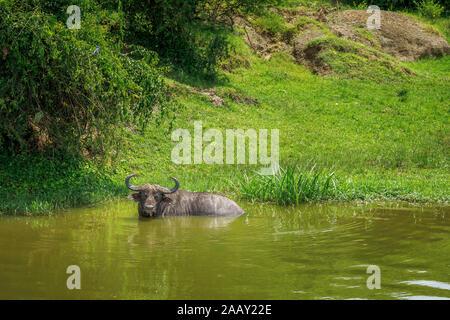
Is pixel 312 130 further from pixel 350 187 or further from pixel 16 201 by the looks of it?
pixel 16 201

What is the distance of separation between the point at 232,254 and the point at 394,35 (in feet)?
86.8

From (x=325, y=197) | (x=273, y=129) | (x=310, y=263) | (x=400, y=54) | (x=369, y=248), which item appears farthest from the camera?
(x=400, y=54)

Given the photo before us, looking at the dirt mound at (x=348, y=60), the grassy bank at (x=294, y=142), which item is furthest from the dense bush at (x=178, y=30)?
the dirt mound at (x=348, y=60)

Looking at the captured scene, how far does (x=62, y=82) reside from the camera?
11.3m

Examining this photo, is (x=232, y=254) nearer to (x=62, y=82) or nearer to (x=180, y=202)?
(x=180, y=202)

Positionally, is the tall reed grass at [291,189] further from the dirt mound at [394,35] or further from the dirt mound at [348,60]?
the dirt mound at [394,35]

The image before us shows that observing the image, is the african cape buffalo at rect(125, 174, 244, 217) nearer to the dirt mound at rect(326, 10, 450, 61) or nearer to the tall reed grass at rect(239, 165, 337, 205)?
the tall reed grass at rect(239, 165, 337, 205)

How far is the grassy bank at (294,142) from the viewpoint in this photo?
456 inches

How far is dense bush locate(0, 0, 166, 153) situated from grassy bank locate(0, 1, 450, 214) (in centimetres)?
105

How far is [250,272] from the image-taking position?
630 cm

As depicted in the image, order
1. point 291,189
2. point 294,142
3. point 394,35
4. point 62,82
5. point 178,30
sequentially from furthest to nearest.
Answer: point 394,35 < point 178,30 < point 294,142 < point 62,82 < point 291,189

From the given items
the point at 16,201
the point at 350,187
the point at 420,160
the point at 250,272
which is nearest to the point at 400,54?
the point at 420,160

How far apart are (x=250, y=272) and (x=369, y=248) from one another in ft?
6.55

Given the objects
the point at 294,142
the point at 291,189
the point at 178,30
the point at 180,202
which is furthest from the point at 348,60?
the point at 180,202
